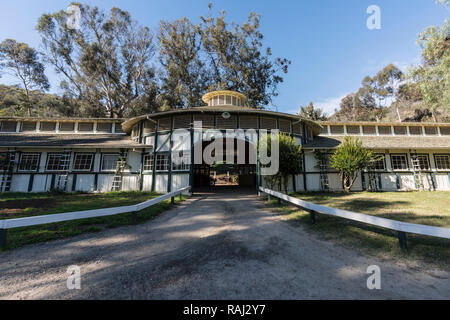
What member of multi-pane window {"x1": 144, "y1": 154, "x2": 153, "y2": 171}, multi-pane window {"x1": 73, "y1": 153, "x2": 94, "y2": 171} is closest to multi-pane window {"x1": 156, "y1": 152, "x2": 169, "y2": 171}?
multi-pane window {"x1": 144, "y1": 154, "x2": 153, "y2": 171}

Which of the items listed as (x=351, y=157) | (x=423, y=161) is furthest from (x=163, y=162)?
(x=423, y=161)

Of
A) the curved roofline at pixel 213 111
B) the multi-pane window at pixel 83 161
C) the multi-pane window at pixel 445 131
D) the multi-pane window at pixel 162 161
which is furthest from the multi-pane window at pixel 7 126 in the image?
the multi-pane window at pixel 445 131

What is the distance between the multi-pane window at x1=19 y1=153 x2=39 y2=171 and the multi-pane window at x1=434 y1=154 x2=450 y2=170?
3289 cm

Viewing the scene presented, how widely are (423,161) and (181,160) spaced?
20.5 metres

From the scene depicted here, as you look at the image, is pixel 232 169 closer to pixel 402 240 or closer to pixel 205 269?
pixel 402 240

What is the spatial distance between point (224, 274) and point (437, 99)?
2456cm

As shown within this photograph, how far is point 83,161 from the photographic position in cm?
1439

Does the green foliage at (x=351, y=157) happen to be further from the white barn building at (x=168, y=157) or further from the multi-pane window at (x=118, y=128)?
the multi-pane window at (x=118, y=128)

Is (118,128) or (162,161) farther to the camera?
(118,128)

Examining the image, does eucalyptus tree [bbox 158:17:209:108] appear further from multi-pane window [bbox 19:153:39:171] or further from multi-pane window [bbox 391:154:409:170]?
multi-pane window [bbox 391:154:409:170]

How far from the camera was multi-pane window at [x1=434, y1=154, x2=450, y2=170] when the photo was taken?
51.3 ft

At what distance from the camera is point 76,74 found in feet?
83.9
